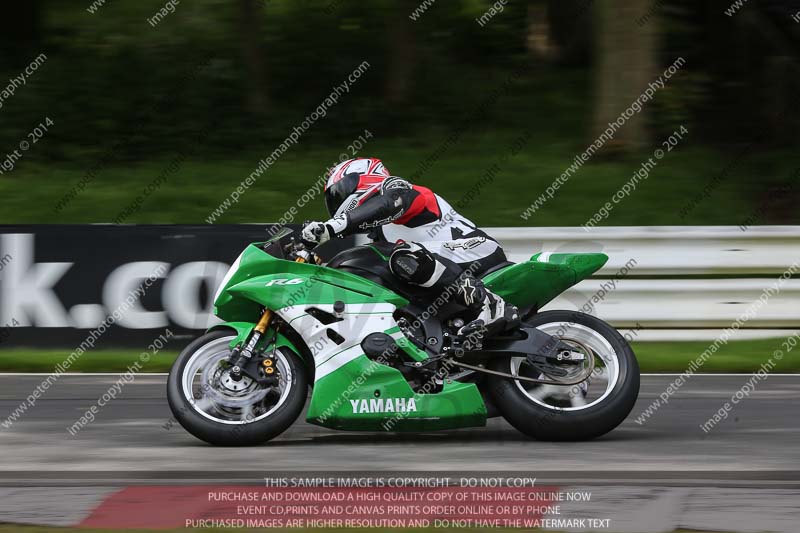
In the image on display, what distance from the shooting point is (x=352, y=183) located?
717cm

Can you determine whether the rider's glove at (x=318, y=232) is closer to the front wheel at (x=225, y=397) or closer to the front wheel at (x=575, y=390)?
the front wheel at (x=225, y=397)

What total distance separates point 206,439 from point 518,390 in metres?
1.83

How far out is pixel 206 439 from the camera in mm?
6996

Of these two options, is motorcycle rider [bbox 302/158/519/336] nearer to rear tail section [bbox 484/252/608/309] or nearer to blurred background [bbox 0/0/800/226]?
rear tail section [bbox 484/252/608/309]

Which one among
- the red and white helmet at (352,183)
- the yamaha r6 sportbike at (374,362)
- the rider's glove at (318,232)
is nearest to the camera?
the rider's glove at (318,232)

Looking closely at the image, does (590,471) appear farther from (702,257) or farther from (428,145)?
(428,145)

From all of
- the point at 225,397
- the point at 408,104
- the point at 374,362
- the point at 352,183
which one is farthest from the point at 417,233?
the point at 408,104

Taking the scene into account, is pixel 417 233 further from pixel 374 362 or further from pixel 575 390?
pixel 575 390

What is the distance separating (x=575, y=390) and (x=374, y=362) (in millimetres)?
1190

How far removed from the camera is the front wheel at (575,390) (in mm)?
6984

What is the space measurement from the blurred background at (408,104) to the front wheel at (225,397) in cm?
674

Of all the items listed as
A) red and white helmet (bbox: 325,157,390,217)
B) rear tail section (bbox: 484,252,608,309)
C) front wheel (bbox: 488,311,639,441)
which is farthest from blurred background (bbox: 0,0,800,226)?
front wheel (bbox: 488,311,639,441)

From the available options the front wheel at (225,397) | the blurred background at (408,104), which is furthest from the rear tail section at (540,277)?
the blurred background at (408,104)

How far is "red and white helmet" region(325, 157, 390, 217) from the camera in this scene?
7.09 metres
